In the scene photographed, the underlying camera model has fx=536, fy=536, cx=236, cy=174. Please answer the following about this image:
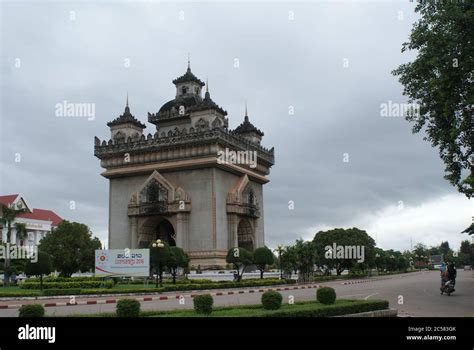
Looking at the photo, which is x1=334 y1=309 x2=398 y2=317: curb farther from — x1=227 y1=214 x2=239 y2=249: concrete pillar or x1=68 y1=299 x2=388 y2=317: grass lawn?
x1=227 y1=214 x2=239 y2=249: concrete pillar

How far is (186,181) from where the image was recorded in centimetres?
5150

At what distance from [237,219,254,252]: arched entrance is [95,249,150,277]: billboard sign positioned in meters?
23.1

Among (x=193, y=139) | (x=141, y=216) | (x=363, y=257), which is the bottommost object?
(x=363, y=257)

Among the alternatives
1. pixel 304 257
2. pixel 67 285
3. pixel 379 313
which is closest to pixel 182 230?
pixel 304 257

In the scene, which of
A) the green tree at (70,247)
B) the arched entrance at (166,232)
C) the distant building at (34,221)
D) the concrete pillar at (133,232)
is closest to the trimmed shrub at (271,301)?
the green tree at (70,247)

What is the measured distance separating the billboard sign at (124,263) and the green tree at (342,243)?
39007mm

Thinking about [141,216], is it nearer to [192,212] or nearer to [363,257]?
[192,212]

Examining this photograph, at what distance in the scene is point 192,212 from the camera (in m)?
50.7

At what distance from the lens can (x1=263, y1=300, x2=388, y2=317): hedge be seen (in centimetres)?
1450

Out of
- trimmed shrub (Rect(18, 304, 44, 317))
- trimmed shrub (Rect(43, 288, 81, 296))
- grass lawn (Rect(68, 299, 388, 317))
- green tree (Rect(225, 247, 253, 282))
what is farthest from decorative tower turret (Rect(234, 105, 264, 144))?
trimmed shrub (Rect(18, 304, 44, 317))
